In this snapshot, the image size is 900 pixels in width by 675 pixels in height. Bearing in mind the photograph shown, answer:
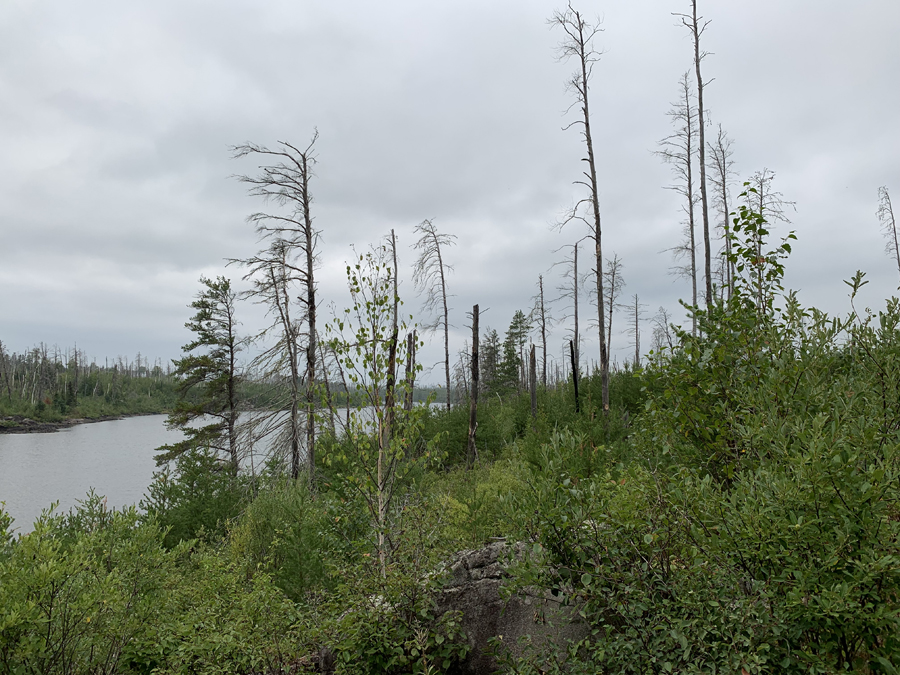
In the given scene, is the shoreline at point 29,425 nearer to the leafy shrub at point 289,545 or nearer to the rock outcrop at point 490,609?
the leafy shrub at point 289,545

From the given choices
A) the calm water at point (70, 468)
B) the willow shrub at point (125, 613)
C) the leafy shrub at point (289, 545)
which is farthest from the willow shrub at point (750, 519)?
the calm water at point (70, 468)

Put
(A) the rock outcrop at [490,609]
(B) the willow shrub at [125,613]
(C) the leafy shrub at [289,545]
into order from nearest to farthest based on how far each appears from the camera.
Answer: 1. (B) the willow shrub at [125,613]
2. (A) the rock outcrop at [490,609]
3. (C) the leafy shrub at [289,545]

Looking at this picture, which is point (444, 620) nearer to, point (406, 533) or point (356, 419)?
point (406, 533)

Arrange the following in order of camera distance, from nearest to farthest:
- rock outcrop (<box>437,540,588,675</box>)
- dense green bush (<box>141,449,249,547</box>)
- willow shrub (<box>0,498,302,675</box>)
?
willow shrub (<box>0,498,302,675</box>)
rock outcrop (<box>437,540,588,675</box>)
dense green bush (<box>141,449,249,547</box>)

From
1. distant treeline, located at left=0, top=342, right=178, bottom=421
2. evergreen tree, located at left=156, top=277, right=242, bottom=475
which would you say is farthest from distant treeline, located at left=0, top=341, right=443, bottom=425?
evergreen tree, located at left=156, top=277, right=242, bottom=475

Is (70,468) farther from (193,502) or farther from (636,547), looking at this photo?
(636,547)

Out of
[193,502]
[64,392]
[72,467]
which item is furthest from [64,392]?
[193,502]

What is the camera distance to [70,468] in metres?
33.2

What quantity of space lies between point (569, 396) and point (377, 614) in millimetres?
14069

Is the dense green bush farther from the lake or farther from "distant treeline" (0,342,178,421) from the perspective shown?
"distant treeline" (0,342,178,421)

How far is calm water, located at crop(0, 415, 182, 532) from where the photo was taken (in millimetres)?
23531

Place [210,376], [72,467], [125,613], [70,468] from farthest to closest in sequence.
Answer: [72,467] → [70,468] → [210,376] → [125,613]

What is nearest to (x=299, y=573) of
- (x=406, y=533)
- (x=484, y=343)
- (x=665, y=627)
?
(x=406, y=533)

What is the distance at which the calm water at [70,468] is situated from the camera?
926 inches
